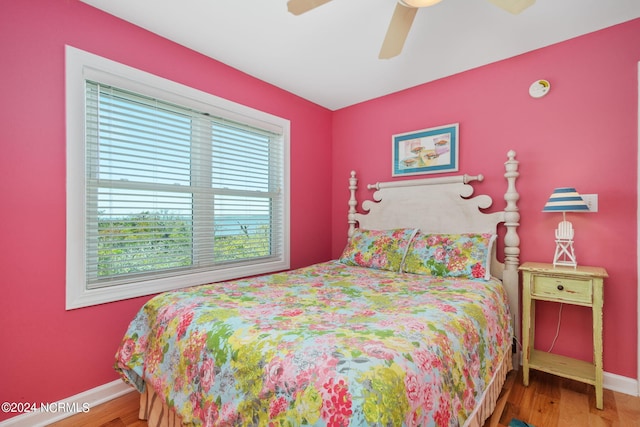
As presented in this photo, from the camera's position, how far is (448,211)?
2.56m

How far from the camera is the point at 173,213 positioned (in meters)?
2.19

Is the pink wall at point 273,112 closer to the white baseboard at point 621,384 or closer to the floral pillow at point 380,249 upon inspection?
the white baseboard at point 621,384

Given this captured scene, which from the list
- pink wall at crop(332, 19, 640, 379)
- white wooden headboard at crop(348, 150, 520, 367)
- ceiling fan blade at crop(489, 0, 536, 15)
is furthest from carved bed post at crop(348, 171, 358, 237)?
ceiling fan blade at crop(489, 0, 536, 15)

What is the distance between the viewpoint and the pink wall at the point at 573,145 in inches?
75.8

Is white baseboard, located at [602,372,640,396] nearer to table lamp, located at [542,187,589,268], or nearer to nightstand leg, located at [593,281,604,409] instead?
nightstand leg, located at [593,281,604,409]

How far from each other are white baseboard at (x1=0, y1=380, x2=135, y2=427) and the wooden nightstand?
8.73 feet

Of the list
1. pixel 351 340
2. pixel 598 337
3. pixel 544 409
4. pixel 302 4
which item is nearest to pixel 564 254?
pixel 598 337

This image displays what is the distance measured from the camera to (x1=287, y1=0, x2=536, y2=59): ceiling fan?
139cm

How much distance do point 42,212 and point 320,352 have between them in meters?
1.72

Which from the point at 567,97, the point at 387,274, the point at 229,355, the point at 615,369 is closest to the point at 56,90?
the point at 229,355

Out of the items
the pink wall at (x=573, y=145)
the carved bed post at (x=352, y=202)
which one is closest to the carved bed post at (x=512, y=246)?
the pink wall at (x=573, y=145)

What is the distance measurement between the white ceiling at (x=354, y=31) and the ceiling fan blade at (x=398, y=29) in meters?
0.21

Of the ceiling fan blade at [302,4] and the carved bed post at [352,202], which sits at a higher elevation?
the ceiling fan blade at [302,4]

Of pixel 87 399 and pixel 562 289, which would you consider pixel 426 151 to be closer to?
pixel 562 289
